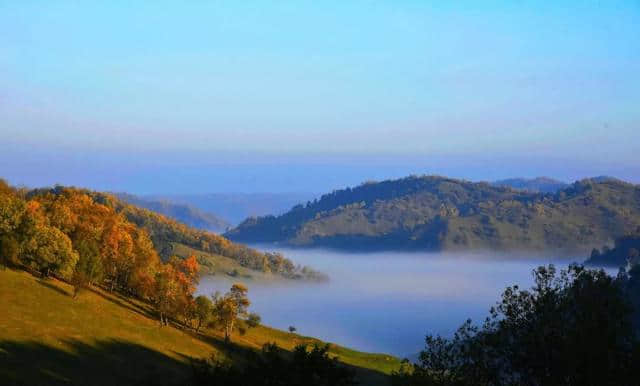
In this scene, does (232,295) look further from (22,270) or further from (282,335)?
(282,335)

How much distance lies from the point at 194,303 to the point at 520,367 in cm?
8580

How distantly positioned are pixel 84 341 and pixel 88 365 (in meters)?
8.80

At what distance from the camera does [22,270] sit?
102812 mm

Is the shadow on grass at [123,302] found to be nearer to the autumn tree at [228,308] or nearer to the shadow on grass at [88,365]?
the autumn tree at [228,308]

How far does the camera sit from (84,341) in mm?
75812

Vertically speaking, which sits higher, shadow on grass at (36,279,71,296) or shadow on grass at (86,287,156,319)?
shadow on grass at (36,279,71,296)

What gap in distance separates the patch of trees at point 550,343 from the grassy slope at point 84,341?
27801 millimetres

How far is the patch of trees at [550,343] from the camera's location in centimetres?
3703

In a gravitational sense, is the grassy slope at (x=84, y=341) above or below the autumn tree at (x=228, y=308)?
below

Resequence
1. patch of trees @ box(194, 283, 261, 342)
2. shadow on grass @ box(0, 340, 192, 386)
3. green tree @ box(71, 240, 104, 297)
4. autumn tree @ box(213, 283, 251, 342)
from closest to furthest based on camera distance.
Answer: shadow on grass @ box(0, 340, 192, 386), green tree @ box(71, 240, 104, 297), patch of trees @ box(194, 283, 261, 342), autumn tree @ box(213, 283, 251, 342)

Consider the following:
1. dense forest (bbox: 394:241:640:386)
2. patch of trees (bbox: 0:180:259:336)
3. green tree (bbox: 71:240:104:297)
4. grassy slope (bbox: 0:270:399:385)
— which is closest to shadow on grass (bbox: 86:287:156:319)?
grassy slope (bbox: 0:270:399:385)

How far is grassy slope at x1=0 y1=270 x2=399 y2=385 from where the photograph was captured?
2451 inches

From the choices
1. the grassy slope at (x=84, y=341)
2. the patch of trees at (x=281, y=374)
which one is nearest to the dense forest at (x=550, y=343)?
the patch of trees at (x=281, y=374)

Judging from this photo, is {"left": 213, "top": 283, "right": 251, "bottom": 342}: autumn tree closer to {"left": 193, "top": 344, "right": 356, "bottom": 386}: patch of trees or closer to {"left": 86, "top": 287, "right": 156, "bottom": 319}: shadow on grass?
{"left": 86, "top": 287, "right": 156, "bottom": 319}: shadow on grass
